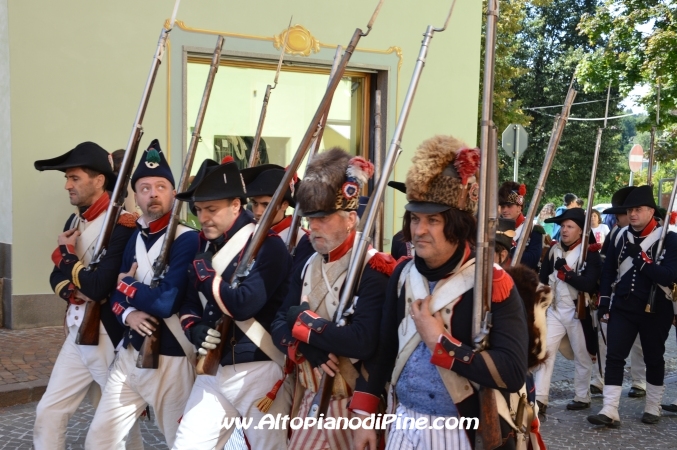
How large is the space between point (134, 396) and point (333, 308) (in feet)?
4.81

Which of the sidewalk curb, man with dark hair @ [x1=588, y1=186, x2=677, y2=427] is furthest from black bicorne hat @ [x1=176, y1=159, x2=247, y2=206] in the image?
man with dark hair @ [x1=588, y1=186, x2=677, y2=427]

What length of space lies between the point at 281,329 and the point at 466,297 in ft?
3.40

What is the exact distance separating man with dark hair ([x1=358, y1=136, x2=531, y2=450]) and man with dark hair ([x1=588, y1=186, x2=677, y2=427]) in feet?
13.3

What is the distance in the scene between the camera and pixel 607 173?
3331cm

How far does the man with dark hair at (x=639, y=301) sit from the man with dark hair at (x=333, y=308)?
3944 mm

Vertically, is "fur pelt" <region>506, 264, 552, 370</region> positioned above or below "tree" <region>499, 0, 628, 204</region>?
below

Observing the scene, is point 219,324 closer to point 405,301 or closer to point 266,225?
point 266,225

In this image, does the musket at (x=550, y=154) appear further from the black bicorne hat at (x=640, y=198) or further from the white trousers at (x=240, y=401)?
the black bicorne hat at (x=640, y=198)

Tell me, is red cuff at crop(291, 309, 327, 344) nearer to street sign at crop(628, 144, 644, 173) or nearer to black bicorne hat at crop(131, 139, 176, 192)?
black bicorne hat at crop(131, 139, 176, 192)

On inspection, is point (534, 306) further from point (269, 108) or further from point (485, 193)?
point (269, 108)

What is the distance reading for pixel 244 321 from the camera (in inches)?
159

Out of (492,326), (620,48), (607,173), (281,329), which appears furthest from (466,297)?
(607,173)

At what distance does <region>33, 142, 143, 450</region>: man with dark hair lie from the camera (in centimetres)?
466

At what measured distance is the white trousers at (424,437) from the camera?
3115mm
